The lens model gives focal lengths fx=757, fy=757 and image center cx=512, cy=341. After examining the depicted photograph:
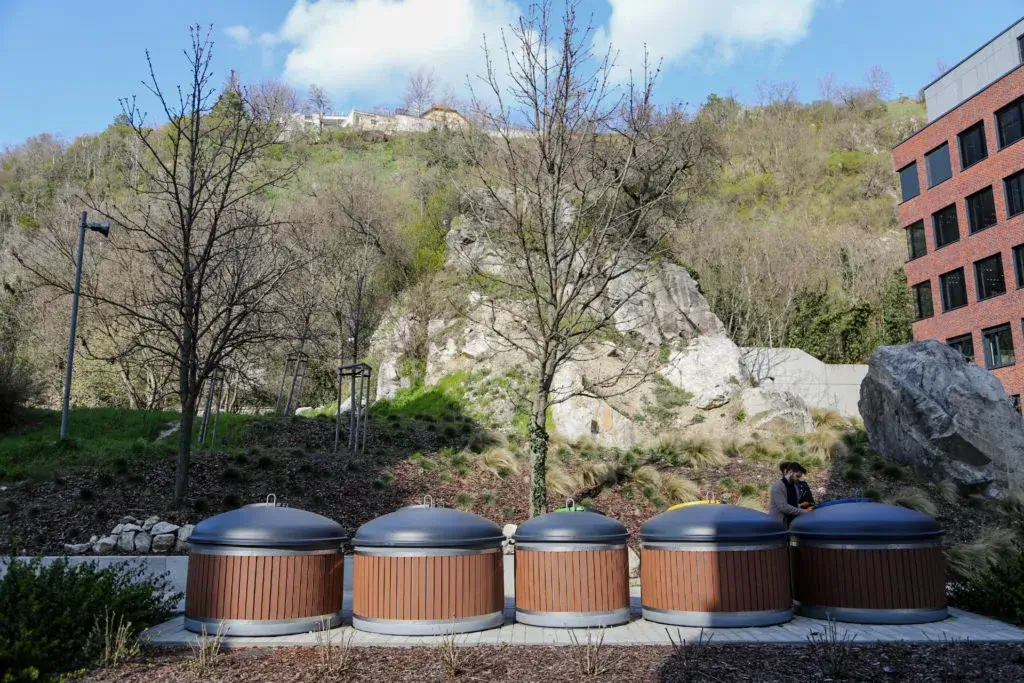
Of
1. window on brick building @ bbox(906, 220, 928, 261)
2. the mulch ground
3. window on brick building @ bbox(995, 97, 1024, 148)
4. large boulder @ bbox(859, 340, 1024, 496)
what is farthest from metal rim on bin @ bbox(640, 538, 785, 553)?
window on brick building @ bbox(906, 220, 928, 261)

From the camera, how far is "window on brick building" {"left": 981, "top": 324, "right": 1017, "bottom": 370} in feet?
90.3

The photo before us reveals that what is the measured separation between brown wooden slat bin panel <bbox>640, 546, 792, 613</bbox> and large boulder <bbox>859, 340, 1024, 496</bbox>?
1096 centimetres

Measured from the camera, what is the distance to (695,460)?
54.6 feet

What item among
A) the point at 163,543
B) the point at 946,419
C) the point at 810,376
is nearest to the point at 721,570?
the point at 163,543

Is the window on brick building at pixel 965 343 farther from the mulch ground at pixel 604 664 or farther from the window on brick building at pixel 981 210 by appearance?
the mulch ground at pixel 604 664

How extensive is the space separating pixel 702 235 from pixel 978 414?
20121mm

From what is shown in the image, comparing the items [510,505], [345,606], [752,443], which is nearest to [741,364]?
[752,443]

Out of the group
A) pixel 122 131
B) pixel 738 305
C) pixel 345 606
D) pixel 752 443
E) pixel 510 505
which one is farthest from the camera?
pixel 122 131

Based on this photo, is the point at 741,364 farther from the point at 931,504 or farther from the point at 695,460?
the point at 931,504

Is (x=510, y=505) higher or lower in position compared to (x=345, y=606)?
higher

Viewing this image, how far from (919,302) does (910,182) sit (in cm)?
535

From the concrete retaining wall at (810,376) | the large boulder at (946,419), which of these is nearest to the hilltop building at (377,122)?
the concrete retaining wall at (810,376)

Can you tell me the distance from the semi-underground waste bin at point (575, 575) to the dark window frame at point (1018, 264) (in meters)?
26.3

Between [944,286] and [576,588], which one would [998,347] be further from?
[576,588]
